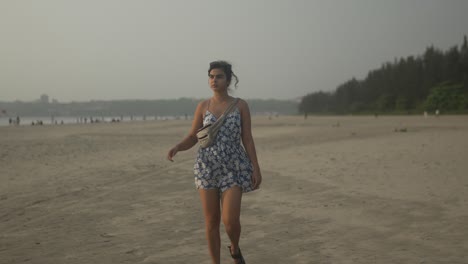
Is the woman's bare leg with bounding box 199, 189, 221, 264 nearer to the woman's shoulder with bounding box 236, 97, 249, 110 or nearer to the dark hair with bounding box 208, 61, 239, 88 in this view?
the woman's shoulder with bounding box 236, 97, 249, 110

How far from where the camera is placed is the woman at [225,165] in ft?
11.9

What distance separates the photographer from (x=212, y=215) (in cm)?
374

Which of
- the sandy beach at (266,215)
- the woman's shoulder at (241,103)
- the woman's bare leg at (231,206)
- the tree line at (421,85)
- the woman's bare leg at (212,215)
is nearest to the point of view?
the woman's bare leg at (231,206)

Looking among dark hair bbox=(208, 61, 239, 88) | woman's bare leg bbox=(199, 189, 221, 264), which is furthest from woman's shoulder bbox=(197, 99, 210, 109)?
woman's bare leg bbox=(199, 189, 221, 264)

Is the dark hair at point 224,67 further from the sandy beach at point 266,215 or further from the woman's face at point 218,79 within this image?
the sandy beach at point 266,215

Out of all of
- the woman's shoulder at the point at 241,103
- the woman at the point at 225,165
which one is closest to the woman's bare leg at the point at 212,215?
the woman at the point at 225,165

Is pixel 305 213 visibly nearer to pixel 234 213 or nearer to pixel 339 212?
pixel 339 212

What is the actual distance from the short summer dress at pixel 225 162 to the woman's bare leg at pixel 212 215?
7 centimetres

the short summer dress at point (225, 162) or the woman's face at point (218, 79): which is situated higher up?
the woman's face at point (218, 79)

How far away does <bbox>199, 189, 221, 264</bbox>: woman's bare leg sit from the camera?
12.2 ft

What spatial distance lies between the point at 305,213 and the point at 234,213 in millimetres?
3033

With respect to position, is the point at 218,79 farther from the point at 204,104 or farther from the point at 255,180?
the point at 255,180

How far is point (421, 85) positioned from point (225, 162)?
104903mm

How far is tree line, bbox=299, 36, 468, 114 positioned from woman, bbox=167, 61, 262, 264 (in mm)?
79903
